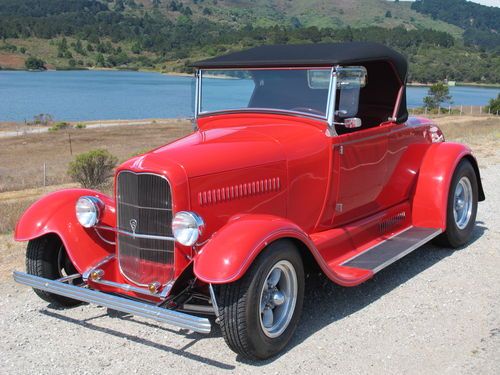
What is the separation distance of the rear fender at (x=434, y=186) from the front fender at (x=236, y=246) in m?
2.65

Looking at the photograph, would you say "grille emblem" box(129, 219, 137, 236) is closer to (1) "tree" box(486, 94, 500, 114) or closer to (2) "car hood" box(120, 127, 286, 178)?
(2) "car hood" box(120, 127, 286, 178)

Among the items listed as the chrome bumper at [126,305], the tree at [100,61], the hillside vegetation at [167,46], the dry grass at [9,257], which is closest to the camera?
the chrome bumper at [126,305]

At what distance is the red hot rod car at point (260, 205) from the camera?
392 centimetres

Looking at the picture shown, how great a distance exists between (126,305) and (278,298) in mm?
1061

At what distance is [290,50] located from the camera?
554 centimetres

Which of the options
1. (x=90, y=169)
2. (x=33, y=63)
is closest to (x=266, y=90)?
(x=90, y=169)

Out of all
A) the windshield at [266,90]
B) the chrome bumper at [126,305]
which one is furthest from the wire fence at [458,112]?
the chrome bumper at [126,305]

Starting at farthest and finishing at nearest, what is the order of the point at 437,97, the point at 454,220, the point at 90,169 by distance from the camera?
the point at 437,97 < the point at 90,169 < the point at 454,220

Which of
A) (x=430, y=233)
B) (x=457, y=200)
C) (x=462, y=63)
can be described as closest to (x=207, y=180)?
(x=430, y=233)

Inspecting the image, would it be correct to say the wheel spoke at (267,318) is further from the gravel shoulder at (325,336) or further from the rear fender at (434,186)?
the rear fender at (434,186)

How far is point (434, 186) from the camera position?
629 centimetres

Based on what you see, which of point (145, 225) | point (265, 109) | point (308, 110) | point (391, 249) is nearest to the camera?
point (145, 225)

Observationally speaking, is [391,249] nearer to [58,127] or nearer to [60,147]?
[60,147]

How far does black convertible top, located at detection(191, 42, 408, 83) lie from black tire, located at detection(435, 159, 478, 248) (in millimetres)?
1406
